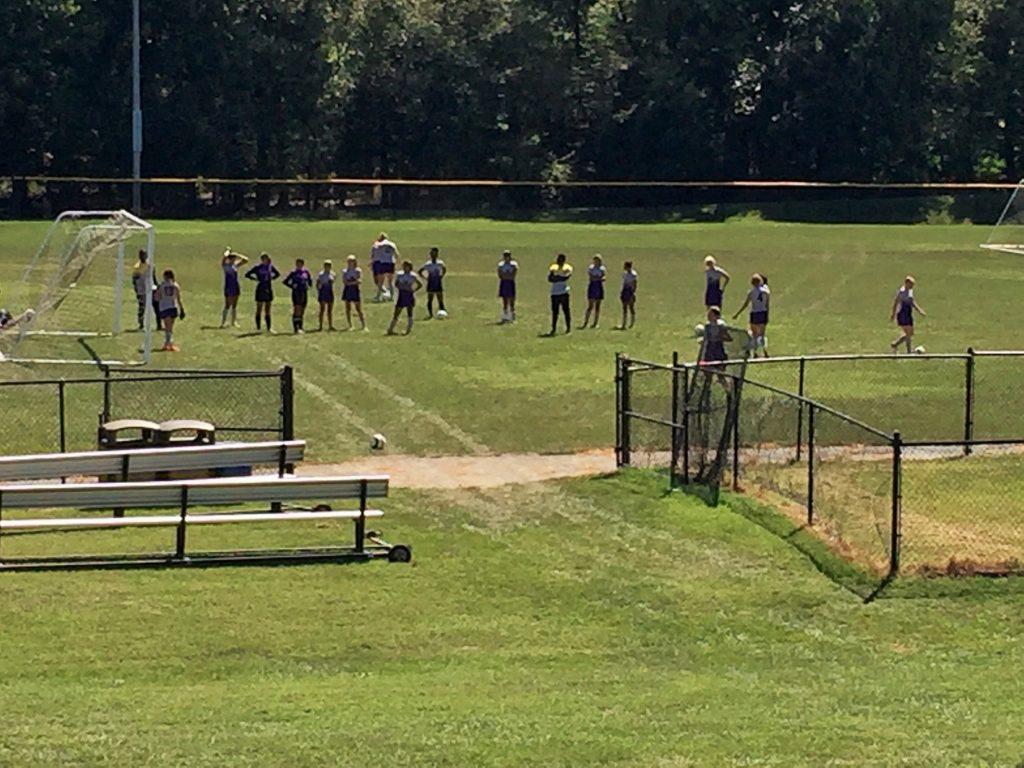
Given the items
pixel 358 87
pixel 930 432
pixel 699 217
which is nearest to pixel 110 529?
pixel 930 432

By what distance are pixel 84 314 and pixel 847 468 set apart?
1987 centimetres

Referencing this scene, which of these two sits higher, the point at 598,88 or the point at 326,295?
the point at 598,88

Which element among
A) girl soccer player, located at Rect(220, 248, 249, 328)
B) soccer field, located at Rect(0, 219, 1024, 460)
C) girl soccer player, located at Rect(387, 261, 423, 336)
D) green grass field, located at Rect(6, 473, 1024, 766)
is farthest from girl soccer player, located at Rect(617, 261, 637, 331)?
green grass field, located at Rect(6, 473, 1024, 766)

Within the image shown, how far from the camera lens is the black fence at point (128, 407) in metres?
24.6

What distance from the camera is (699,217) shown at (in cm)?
7406

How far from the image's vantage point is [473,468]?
23672mm

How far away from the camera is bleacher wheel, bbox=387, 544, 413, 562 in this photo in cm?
1764

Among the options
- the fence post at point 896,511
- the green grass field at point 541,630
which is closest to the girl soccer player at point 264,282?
the green grass field at point 541,630

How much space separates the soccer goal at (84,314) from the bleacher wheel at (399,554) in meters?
14.1

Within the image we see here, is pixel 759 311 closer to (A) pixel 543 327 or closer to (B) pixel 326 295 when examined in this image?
(A) pixel 543 327

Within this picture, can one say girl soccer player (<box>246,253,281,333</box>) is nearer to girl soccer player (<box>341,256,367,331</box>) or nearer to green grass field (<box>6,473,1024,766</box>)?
girl soccer player (<box>341,256,367,331</box>)

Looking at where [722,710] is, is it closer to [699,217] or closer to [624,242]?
[624,242]

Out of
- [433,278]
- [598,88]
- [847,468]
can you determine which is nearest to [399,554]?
[847,468]

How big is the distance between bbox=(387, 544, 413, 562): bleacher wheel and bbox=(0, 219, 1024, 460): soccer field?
23.1ft
